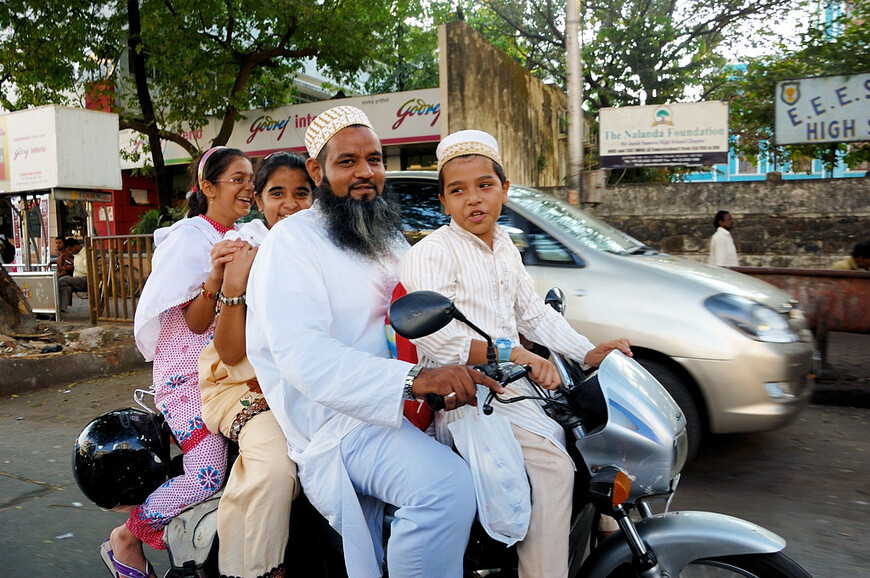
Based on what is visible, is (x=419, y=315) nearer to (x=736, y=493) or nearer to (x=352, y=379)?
(x=352, y=379)

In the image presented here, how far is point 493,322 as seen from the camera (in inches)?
86.1

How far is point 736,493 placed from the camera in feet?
13.1

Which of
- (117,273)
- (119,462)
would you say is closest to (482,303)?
(119,462)

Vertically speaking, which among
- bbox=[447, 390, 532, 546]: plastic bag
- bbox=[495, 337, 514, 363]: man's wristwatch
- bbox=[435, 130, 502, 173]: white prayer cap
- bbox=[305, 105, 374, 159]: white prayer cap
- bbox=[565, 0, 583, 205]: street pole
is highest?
bbox=[565, 0, 583, 205]: street pole

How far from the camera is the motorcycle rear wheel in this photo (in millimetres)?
1820

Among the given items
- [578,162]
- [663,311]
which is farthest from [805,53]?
[663,311]

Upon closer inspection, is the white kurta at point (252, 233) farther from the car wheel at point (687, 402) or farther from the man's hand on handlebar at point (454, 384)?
the car wheel at point (687, 402)

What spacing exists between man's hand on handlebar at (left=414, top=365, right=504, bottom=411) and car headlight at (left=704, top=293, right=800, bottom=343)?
2778mm

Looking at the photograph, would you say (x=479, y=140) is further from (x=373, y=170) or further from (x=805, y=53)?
(x=805, y=53)

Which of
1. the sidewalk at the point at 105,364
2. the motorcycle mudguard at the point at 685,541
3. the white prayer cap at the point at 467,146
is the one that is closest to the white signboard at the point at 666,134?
the sidewalk at the point at 105,364

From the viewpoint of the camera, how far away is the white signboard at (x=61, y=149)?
1079 cm

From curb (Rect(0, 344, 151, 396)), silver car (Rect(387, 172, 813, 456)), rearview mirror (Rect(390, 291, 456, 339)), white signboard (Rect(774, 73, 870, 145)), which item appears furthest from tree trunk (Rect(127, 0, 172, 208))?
rearview mirror (Rect(390, 291, 456, 339))

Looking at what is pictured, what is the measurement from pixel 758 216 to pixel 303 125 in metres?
10.2

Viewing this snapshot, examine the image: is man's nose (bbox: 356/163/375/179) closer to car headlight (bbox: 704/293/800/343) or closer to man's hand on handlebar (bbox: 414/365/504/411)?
man's hand on handlebar (bbox: 414/365/504/411)
